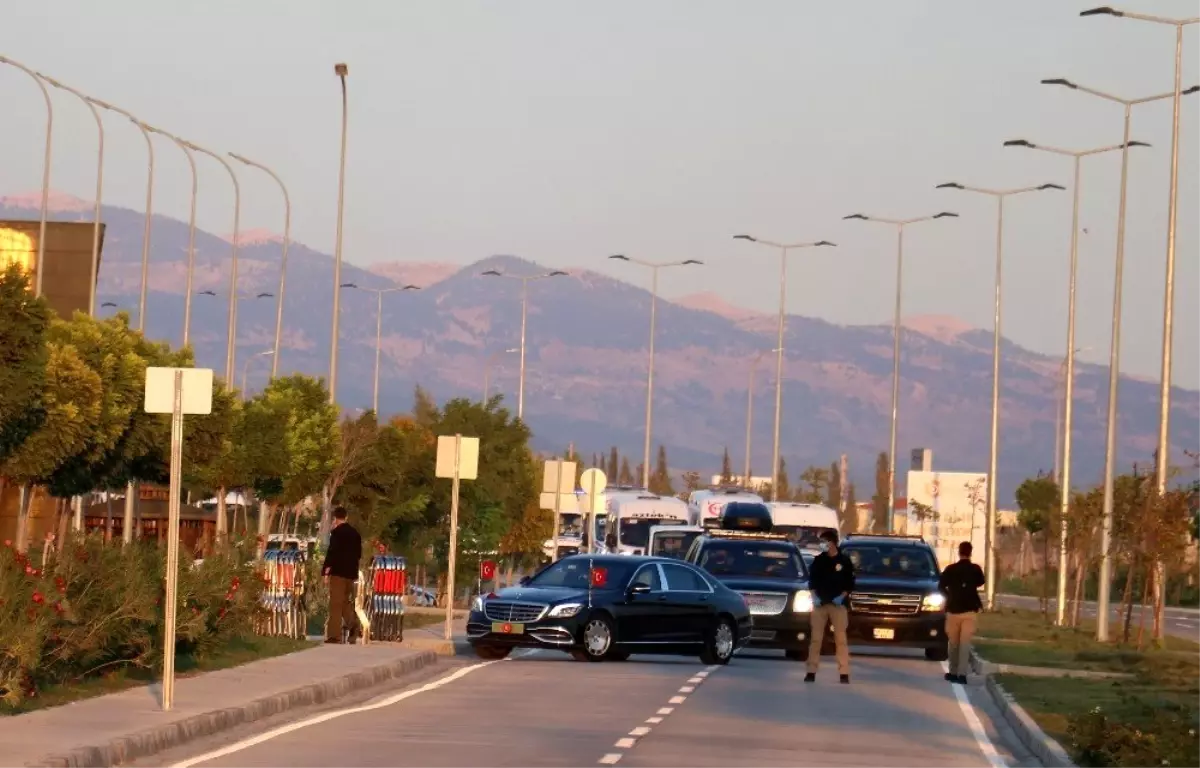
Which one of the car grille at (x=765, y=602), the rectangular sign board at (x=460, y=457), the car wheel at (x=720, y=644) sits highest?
the rectangular sign board at (x=460, y=457)

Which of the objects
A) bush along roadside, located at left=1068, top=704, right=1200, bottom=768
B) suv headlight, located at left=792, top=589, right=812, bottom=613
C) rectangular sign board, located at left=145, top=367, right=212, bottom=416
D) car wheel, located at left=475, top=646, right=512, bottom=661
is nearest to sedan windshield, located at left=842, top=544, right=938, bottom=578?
suv headlight, located at left=792, top=589, right=812, bottom=613

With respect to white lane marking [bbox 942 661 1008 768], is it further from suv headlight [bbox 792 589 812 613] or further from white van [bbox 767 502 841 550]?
white van [bbox 767 502 841 550]

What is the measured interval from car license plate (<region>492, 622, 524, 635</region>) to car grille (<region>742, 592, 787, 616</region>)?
4887mm

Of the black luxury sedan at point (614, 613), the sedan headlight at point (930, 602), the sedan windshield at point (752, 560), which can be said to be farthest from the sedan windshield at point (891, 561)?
the black luxury sedan at point (614, 613)

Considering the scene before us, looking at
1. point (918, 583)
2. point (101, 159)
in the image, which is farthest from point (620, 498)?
point (918, 583)

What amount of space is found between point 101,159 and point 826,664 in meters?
32.6

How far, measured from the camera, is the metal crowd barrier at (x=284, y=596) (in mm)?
33656

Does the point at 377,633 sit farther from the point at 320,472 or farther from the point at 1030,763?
the point at 320,472

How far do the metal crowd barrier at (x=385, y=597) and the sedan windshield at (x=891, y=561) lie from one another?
27.7ft

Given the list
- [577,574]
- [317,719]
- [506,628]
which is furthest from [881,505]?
[317,719]

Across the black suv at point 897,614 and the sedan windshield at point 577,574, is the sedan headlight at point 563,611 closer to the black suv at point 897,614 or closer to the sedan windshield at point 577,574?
the sedan windshield at point 577,574

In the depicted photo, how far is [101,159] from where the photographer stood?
207 ft

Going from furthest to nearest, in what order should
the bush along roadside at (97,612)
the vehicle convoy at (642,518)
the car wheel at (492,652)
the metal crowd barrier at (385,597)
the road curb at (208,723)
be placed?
1. the vehicle convoy at (642,518)
2. the metal crowd barrier at (385,597)
3. the car wheel at (492,652)
4. the bush along roadside at (97,612)
5. the road curb at (208,723)

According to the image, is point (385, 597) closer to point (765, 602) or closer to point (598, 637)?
point (598, 637)
